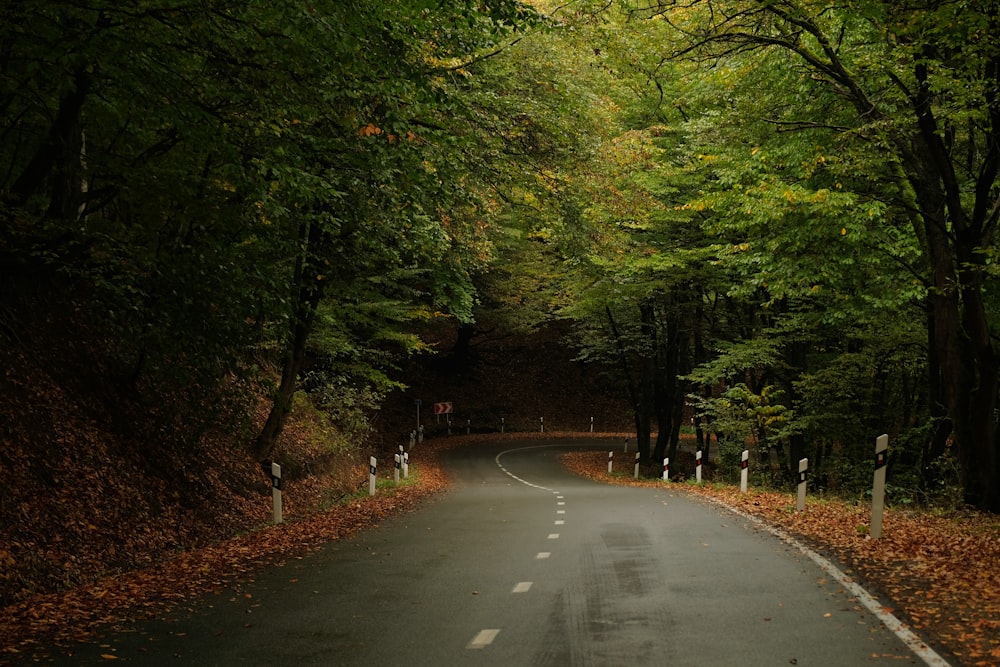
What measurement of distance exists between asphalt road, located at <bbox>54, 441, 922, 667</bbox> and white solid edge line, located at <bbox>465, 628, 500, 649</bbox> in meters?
0.02

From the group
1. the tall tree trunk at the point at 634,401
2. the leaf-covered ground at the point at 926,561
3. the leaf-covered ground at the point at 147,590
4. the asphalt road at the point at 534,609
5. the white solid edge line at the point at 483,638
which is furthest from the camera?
the tall tree trunk at the point at 634,401

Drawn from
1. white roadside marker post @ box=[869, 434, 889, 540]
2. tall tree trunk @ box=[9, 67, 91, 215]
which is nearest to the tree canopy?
tall tree trunk @ box=[9, 67, 91, 215]

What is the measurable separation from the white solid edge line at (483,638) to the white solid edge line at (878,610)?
2806mm

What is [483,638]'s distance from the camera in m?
5.84

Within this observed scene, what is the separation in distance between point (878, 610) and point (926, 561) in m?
2.52

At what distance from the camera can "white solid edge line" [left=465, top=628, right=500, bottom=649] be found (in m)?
5.66

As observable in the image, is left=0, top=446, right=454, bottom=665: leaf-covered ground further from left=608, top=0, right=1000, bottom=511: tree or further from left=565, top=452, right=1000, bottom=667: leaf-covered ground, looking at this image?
left=608, top=0, right=1000, bottom=511: tree

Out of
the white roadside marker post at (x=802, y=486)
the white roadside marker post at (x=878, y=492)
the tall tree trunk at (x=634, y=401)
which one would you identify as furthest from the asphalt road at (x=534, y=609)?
the tall tree trunk at (x=634, y=401)

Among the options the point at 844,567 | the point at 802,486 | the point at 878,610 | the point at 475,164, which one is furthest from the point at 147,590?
the point at 802,486

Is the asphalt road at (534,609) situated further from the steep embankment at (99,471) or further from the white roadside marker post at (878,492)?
the steep embankment at (99,471)

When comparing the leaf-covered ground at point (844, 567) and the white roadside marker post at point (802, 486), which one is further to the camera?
the white roadside marker post at point (802, 486)

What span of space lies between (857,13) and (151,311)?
991 centimetres

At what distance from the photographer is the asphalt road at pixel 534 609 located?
5469mm

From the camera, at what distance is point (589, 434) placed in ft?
156
